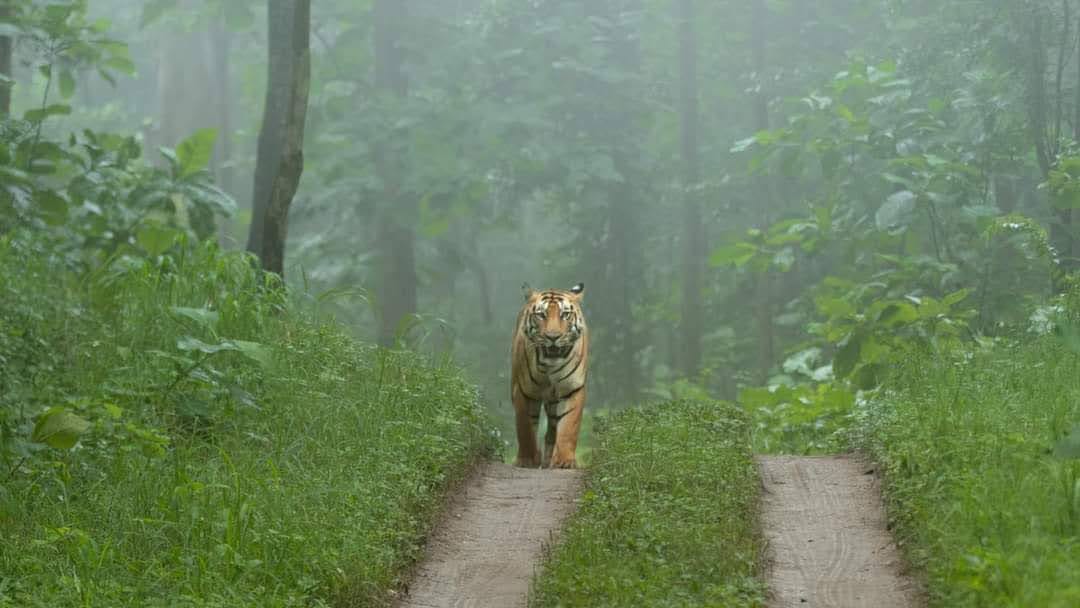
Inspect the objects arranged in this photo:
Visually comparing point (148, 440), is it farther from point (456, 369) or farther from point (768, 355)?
point (768, 355)

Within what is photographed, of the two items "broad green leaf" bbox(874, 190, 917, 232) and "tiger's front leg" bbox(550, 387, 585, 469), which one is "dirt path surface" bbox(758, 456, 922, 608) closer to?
"tiger's front leg" bbox(550, 387, 585, 469)

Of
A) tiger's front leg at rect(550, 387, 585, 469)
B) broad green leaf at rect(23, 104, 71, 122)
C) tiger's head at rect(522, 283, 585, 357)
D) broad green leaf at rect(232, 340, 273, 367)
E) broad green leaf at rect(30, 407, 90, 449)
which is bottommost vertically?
tiger's front leg at rect(550, 387, 585, 469)

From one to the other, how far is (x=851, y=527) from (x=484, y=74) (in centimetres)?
1487

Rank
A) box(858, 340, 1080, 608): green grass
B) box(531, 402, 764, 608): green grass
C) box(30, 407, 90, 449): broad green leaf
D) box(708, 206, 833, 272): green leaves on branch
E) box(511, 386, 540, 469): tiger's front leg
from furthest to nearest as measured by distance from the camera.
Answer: box(708, 206, 833, 272): green leaves on branch, box(511, 386, 540, 469): tiger's front leg, box(30, 407, 90, 449): broad green leaf, box(531, 402, 764, 608): green grass, box(858, 340, 1080, 608): green grass

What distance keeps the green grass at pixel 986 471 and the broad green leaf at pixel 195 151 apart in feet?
20.4

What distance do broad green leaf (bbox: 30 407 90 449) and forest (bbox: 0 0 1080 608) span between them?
18 mm

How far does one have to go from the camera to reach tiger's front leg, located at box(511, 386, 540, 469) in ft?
35.4

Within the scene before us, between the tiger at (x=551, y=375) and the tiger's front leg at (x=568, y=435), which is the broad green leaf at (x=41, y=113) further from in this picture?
the tiger's front leg at (x=568, y=435)

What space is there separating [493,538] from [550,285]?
1978 centimetres

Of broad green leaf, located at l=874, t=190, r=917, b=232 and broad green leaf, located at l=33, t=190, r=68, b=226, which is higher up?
broad green leaf, located at l=874, t=190, r=917, b=232

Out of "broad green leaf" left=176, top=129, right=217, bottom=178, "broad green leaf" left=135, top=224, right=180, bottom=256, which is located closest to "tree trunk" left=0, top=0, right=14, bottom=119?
"broad green leaf" left=176, top=129, right=217, bottom=178

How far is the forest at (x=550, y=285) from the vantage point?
23.1ft

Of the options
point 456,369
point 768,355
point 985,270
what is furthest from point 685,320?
point 456,369

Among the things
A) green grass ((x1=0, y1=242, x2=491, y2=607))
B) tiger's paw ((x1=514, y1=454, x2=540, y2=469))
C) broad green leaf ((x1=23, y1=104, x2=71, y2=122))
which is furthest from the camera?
broad green leaf ((x1=23, y1=104, x2=71, y2=122))
